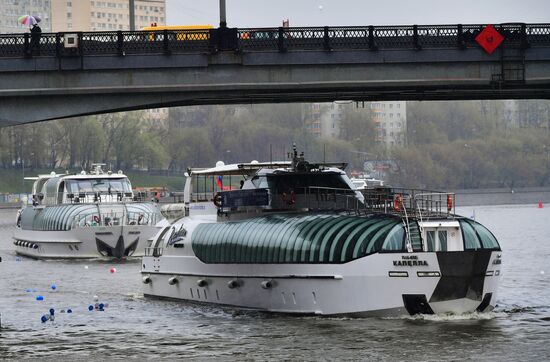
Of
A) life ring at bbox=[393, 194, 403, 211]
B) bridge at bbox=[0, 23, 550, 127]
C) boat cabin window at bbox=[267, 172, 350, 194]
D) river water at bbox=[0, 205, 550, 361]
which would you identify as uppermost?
bridge at bbox=[0, 23, 550, 127]

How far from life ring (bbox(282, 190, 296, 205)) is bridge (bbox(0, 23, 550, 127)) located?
3994mm

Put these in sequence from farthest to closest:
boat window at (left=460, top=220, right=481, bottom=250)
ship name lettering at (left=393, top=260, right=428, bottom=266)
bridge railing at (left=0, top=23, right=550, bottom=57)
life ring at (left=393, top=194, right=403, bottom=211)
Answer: bridge railing at (left=0, top=23, right=550, bottom=57)
life ring at (left=393, top=194, right=403, bottom=211)
boat window at (left=460, top=220, right=481, bottom=250)
ship name lettering at (left=393, top=260, right=428, bottom=266)

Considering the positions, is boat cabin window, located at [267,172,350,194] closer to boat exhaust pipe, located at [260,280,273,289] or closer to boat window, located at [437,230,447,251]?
boat exhaust pipe, located at [260,280,273,289]

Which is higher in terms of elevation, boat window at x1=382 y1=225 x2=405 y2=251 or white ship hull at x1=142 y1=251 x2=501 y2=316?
boat window at x1=382 y1=225 x2=405 y2=251

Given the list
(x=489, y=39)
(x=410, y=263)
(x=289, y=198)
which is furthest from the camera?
(x=289, y=198)

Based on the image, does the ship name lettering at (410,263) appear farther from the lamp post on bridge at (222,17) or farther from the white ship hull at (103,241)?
the white ship hull at (103,241)

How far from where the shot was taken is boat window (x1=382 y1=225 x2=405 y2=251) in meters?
48.1

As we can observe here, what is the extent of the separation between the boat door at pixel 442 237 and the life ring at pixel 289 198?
9558 mm

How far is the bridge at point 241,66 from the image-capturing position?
172ft

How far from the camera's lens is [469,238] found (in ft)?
160

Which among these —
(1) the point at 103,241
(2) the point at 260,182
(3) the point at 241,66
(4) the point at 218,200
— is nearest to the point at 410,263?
(3) the point at 241,66

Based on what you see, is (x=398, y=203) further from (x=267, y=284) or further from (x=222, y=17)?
(x=222, y=17)

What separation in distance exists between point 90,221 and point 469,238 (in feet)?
147

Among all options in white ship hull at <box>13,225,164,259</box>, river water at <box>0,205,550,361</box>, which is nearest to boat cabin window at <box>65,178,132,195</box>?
white ship hull at <box>13,225,164,259</box>
